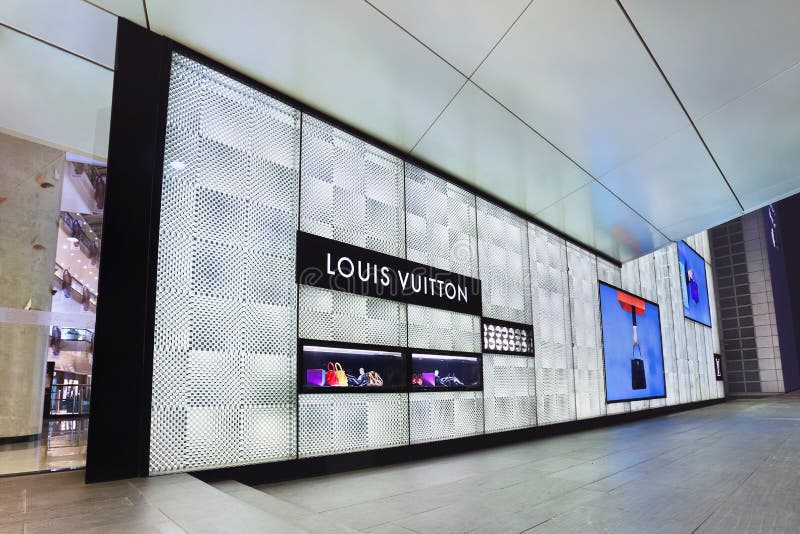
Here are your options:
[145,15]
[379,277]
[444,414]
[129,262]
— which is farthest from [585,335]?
[145,15]

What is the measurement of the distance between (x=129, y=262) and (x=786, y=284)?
97.5 ft

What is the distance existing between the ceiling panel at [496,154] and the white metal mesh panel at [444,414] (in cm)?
290

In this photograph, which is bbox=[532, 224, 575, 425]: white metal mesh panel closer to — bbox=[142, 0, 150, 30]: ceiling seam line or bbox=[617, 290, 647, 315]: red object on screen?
bbox=[617, 290, 647, 315]: red object on screen

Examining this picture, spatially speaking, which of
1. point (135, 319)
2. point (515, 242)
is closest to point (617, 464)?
point (515, 242)

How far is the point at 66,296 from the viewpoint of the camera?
18.1ft

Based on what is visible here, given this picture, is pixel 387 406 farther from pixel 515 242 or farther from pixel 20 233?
pixel 20 233

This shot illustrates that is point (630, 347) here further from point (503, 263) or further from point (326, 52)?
point (326, 52)

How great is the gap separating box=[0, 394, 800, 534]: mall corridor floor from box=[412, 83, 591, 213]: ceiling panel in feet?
11.8

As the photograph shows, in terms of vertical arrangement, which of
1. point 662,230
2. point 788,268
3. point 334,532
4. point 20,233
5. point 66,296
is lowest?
point 334,532

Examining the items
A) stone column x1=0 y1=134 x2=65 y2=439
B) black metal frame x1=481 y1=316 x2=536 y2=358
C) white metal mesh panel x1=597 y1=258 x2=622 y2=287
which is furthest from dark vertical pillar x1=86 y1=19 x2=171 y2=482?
white metal mesh panel x1=597 y1=258 x2=622 y2=287

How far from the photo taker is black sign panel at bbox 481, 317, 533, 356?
6.71 m

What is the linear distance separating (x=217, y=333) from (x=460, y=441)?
3466 mm

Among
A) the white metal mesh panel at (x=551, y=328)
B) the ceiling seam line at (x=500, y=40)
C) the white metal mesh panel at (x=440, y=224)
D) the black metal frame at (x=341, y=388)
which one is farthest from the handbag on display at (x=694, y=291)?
the ceiling seam line at (x=500, y=40)

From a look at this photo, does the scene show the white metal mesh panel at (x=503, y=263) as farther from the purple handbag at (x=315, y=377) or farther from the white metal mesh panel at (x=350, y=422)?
the purple handbag at (x=315, y=377)
